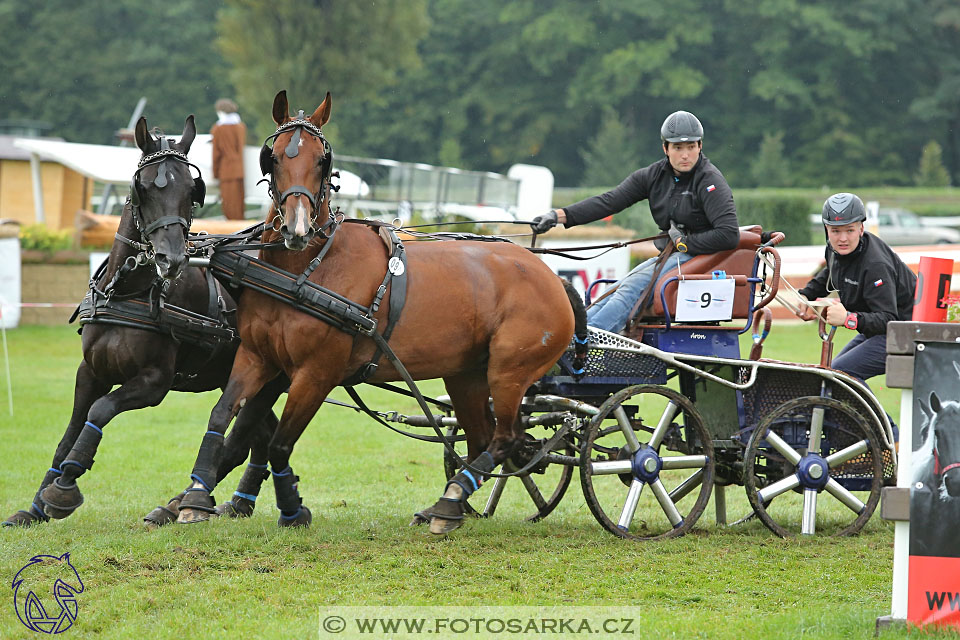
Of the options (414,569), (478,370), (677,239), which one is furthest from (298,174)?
(677,239)

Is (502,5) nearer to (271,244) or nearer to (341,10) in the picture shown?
(341,10)

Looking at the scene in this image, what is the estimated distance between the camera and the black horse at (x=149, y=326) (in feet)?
19.3

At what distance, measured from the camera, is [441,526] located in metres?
6.31

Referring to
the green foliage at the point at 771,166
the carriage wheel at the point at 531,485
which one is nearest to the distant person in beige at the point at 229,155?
the carriage wheel at the point at 531,485

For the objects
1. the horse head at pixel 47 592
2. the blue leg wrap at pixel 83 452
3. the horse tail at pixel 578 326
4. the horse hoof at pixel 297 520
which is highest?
the horse tail at pixel 578 326

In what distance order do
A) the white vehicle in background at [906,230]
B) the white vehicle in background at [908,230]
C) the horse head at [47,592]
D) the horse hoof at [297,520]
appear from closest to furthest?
the horse head at [47,592], the horse hoof at [297,520], the white vehicle in background at [906,230], the white vehicle in background at [908,230]

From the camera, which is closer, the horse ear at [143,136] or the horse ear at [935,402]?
the horse ear at [935,402]

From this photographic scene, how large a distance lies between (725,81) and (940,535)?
45.4 m

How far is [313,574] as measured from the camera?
5410 mm

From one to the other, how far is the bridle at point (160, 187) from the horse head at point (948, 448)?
3.61 metres

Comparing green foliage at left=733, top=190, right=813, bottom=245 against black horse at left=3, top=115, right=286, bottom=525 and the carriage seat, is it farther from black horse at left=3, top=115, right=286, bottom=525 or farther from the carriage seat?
black horse at left=3, top=115, right=286, bottom=525

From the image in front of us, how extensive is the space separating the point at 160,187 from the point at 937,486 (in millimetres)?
3854

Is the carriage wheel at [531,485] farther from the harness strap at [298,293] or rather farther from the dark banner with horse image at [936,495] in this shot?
the dark banner with horse image at [936,495]

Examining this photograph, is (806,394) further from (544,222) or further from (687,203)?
(544,222)
